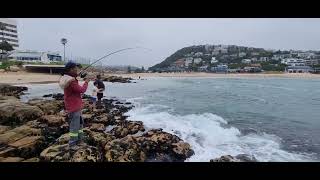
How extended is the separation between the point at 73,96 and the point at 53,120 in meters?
2.02

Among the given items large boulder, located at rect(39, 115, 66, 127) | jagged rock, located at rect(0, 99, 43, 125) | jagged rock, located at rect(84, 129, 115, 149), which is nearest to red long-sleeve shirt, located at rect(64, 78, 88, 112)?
jagged rock, located at rect(84, 129, 115, 149)

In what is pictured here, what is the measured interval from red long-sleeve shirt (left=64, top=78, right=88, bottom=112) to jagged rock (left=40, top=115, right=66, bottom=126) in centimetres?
186

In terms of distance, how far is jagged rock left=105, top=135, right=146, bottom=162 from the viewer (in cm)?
381

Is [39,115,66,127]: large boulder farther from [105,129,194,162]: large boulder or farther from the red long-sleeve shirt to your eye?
the red long-sleeve shirt

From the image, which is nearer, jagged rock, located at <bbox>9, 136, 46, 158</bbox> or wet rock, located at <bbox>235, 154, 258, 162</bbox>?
jagged rock, located at <bbox>9, 136, 46, 158</bbox>

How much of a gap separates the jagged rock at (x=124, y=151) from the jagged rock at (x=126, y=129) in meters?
0.71

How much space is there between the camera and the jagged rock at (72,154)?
328 cm

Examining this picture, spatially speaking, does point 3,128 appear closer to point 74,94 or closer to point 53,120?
point 53,120

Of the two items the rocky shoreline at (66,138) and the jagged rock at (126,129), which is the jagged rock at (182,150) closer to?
the rocky shoreline at (66,138)
